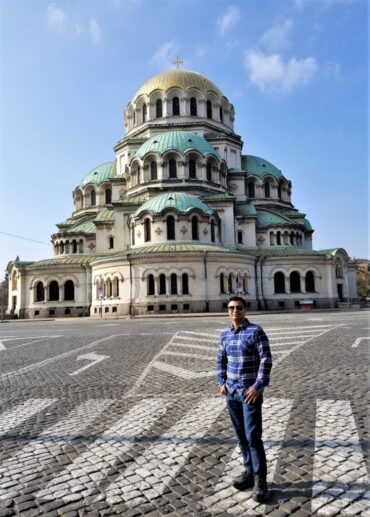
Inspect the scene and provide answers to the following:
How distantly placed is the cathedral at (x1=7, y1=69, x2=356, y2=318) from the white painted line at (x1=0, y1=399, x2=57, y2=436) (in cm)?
3054

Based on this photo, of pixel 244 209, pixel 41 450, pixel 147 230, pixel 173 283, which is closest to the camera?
pixel 41 450

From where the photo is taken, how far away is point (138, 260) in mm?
38875

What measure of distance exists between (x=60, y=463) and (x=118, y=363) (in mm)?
6919

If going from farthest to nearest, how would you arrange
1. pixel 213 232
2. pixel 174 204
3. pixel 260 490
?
pixel 213 232 → pixel 174 204 → pixel 260 490

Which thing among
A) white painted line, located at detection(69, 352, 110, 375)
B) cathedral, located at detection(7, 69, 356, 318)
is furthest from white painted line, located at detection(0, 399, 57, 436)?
cathedral, located at detection(7, 69, 356, 318)

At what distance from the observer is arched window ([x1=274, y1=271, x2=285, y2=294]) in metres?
45.5

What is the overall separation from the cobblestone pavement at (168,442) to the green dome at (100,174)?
47.0 meters

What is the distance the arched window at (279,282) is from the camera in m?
45.5

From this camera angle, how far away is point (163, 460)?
16.3ft

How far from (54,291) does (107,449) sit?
139 feet

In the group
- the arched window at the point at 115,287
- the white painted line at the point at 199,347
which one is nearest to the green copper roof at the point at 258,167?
the arched window at the point at 115,287

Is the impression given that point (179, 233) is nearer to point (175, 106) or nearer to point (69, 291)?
point (69, 291)

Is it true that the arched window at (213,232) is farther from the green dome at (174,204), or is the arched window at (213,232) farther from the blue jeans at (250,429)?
the blue jeans at (250,429)

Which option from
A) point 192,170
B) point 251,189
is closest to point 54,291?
point 192,170
